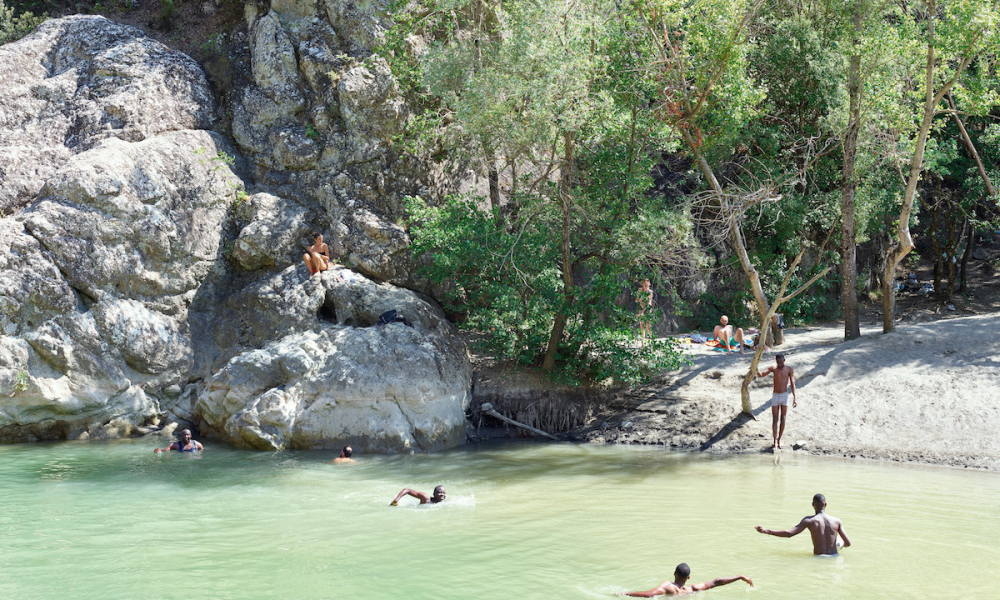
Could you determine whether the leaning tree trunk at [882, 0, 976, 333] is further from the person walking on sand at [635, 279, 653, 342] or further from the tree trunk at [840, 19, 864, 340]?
the person walking on sand at [635, 279, 653, 342]

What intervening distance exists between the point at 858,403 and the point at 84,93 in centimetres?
2137

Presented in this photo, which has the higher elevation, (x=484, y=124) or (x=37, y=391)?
(x=484, y=124)

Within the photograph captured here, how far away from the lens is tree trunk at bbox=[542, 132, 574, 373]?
16.3 metres

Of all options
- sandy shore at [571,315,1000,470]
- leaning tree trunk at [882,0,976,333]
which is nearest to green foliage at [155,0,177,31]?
sandy shore at [571,315,1000,470]

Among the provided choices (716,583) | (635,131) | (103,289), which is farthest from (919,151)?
(103,289)

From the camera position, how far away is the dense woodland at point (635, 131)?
15.0 metres

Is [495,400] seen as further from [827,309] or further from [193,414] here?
[827,309]

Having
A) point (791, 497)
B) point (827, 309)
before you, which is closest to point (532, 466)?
point (791, 497)

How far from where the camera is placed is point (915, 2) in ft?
51.3

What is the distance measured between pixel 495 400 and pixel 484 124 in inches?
250

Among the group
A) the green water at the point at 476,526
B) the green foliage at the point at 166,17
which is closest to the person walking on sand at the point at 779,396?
the green water at the point at 476,526

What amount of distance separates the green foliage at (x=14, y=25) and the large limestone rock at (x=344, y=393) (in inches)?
573

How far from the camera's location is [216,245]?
19250mm

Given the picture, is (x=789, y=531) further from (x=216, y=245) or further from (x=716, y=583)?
(x=216, y=245)
